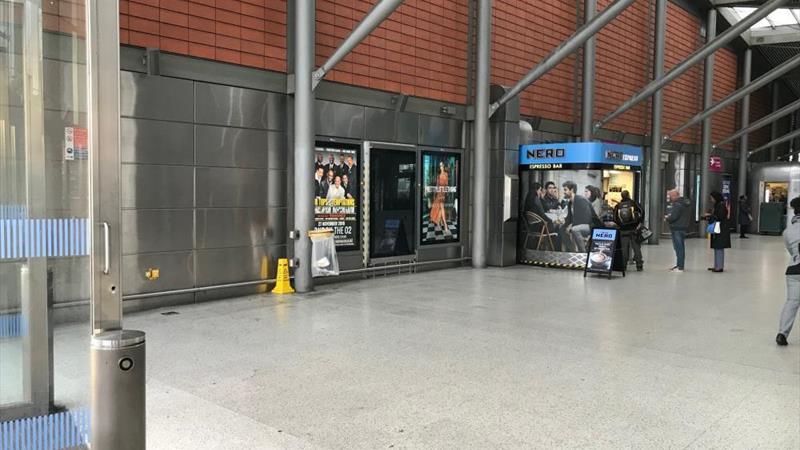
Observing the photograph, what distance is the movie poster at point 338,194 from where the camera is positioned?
1080cm

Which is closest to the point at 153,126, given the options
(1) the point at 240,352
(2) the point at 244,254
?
(2) the point at 244,254

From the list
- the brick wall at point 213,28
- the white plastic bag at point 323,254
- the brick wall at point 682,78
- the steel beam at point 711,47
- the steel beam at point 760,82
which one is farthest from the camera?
the brick wall at point 682,78

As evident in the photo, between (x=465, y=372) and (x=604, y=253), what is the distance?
7.56m

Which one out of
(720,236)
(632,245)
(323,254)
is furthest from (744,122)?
(323,254)

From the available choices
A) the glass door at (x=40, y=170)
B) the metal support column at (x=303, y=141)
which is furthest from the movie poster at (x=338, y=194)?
the glass door at (x=40, y=170)

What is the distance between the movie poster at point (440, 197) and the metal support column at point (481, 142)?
42 centimetres

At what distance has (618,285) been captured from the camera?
36.9 ft

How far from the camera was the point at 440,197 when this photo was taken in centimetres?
1344

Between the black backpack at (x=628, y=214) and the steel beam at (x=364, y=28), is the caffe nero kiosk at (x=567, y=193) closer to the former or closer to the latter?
the black backpack at (x=628, y=214)

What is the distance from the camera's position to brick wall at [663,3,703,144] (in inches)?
854

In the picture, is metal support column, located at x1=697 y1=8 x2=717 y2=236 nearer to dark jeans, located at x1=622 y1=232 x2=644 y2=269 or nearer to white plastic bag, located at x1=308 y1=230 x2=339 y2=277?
dark jeans, located at x1=622 y1=232 x2=644 y2=269

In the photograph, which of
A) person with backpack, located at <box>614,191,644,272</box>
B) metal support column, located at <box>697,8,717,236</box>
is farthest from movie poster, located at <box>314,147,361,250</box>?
metal support column, located at <box>697,8,717,236</box>

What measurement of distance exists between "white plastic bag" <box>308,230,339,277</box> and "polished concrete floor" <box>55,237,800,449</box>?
0.61m

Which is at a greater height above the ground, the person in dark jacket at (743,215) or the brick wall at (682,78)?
the brick wall at (682,78)
